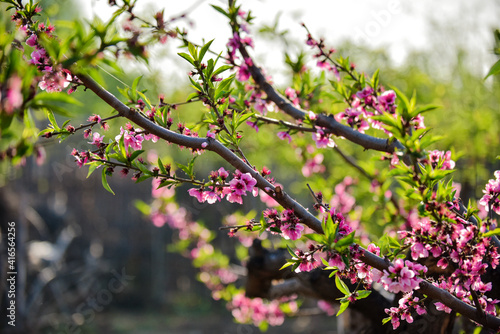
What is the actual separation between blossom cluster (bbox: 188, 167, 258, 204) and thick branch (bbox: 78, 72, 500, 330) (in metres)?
0.05

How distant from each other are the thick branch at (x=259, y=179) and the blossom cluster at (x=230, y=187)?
0.18ft

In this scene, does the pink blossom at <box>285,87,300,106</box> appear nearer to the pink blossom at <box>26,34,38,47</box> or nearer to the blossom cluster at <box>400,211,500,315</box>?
the blossom cluster at <box>400,211,500,315</box>

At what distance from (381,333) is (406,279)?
1.14 metres

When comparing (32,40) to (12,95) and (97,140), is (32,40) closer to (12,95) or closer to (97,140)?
(97,140)

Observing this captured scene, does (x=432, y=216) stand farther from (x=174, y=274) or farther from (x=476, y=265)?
(x=174, y=274)

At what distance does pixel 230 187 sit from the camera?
1719mm

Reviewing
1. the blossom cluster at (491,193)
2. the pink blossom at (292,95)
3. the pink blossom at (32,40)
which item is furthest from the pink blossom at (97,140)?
the blossom cluster at (491,193)

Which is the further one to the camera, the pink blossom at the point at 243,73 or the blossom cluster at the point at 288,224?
the pink blossom at the point at 243,73

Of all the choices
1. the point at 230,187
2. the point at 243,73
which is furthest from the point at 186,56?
the point at 243,73

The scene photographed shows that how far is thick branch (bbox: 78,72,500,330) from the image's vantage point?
1664mm

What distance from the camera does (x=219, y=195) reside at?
6.00ft

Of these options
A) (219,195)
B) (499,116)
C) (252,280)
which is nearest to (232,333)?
(252,280)

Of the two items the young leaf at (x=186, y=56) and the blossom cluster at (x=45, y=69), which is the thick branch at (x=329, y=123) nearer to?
the young leaf at (x=186, y=56)

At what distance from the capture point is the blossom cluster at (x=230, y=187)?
1702 millimetres
